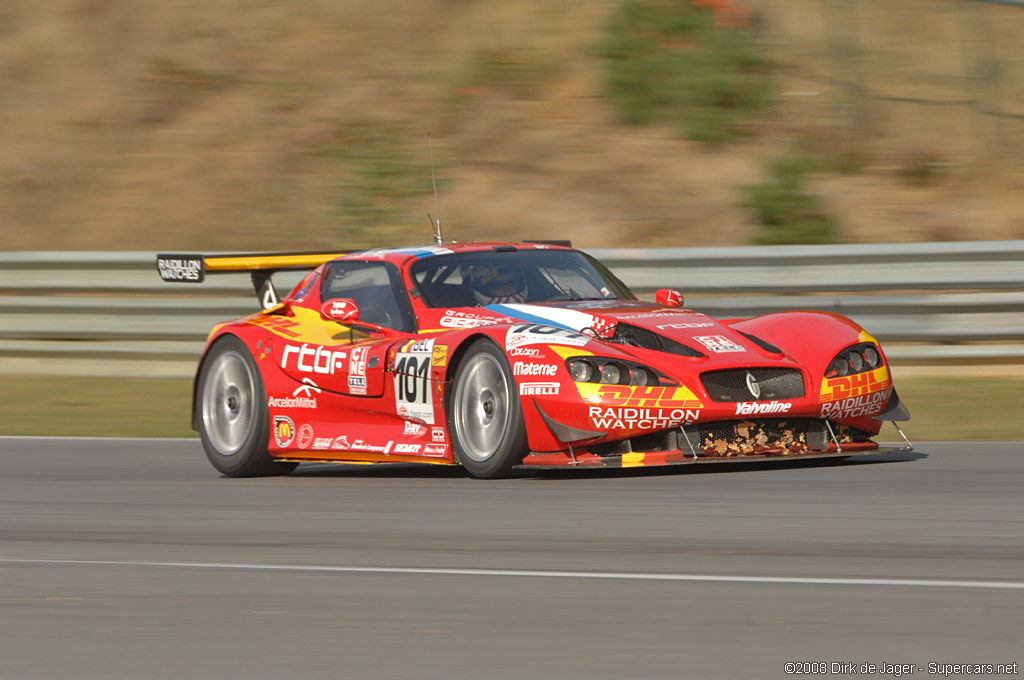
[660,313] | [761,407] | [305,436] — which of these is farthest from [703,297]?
[761,407]

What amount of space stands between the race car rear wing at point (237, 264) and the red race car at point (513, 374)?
0.16 feet

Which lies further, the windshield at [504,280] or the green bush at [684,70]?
the green bush at [684,70]

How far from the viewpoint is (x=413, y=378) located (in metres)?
8.23

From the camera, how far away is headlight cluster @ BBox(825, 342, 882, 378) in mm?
7855

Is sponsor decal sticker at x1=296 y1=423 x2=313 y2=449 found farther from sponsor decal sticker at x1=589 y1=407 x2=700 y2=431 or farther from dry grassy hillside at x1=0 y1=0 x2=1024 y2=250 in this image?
dry grassy hillside at x1=0 y1=0 x2=1024 y2=250

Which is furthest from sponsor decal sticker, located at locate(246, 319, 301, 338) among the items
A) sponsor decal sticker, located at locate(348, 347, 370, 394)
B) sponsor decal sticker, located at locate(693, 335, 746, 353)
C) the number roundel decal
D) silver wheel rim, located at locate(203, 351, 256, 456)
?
sponsor decal sticker, located at locate(693, 335, 746, 353)

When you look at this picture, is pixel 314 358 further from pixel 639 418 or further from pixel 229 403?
Answer: pixel 639 418

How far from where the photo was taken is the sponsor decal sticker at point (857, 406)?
7711mm

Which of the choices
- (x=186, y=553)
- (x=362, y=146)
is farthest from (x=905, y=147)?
(x=186, y=553)

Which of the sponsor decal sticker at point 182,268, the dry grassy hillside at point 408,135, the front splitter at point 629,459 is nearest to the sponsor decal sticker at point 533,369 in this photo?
the front splitter at point 629,459

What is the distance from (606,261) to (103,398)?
170 inches

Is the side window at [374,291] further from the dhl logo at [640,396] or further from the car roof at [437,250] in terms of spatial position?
the dhl logo at [640,396]

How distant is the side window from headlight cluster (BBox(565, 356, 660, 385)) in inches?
52.9

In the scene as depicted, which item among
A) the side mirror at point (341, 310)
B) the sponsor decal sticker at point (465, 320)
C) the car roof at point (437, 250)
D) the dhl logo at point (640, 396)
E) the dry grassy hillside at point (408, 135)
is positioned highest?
the dry grassy hillside at point (408, 135)
